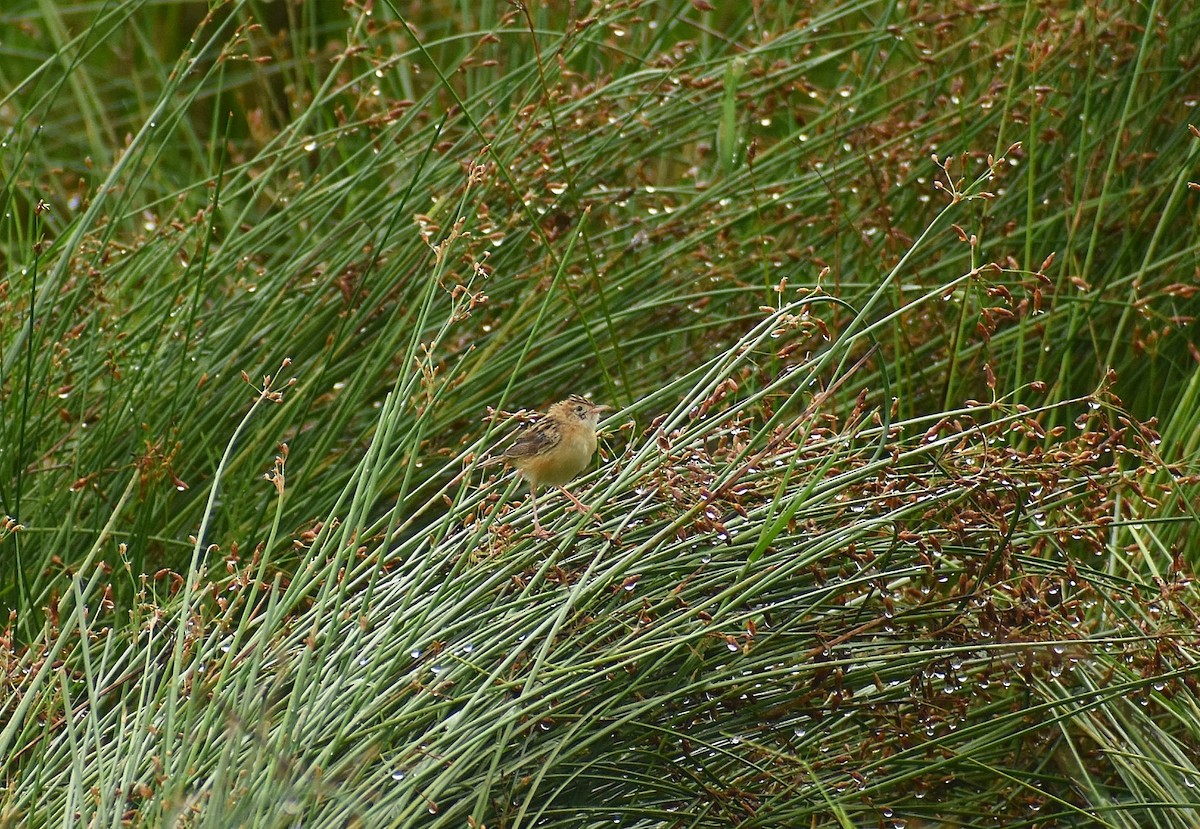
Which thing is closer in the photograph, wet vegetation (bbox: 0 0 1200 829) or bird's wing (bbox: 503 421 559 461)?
wet vegetation (bbox: 0 0 1200 829)

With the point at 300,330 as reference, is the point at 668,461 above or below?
above

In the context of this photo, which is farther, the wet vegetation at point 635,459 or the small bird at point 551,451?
the small bird at point 551,451

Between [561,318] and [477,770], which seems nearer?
[477,770]

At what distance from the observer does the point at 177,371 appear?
3.58 m

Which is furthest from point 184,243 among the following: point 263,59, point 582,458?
point 582,458

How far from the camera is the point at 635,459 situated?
7.75 ft

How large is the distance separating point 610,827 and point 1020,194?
2245mm

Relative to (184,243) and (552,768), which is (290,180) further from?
(552,768)

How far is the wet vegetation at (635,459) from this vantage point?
2248 mm

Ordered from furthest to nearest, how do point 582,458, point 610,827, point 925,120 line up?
point 925,120 → point 582,458 → point 610,827

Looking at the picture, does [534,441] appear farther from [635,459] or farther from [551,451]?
[635,459]

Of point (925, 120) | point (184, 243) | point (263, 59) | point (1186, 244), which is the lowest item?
point (1186, 244)

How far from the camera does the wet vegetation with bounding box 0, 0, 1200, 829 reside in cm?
225

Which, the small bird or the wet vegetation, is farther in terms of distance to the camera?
the small bird
